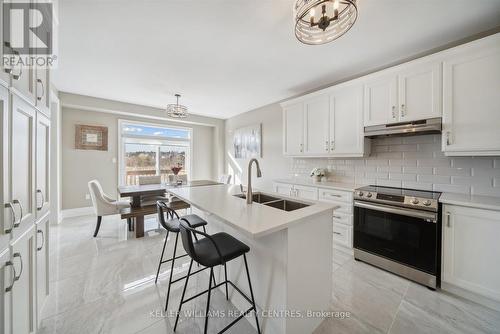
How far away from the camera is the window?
15.8ft

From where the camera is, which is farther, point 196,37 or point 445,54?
point 196,37

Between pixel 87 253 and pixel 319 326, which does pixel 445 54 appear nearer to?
pixel 319 326

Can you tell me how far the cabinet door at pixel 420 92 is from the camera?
6.55 feet

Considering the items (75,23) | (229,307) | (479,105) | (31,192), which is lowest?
(229,307)

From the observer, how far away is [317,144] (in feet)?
10.3

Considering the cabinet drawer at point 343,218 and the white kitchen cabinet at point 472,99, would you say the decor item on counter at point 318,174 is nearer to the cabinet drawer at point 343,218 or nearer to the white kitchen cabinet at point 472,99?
the cabinet drawer at point 343,218

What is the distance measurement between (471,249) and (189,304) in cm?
259

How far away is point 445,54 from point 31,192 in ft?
12.2

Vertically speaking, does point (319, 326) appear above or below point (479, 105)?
below

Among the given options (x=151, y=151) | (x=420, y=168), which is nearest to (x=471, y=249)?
(x=420, y=168)

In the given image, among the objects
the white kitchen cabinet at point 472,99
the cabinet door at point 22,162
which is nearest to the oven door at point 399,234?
the white kitchen cabinet at point 472,99

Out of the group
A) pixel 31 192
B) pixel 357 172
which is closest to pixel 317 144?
pixel 357 172

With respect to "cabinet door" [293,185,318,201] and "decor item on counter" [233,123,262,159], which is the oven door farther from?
"decor item on counter" [233,123,262,159]

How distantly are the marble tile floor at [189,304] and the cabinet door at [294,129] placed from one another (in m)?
1.90
